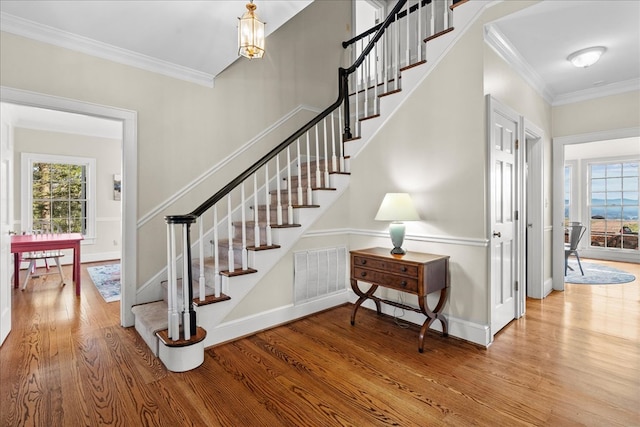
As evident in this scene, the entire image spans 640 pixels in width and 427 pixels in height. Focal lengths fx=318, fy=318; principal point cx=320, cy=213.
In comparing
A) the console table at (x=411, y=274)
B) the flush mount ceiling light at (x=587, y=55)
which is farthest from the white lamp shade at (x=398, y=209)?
the flush mount ceiling light at (x=587, y=55)

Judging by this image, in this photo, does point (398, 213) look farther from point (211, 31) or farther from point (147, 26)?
point (147, 26)

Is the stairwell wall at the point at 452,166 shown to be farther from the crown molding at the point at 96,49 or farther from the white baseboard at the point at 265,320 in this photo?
the crown molding at the point at 96,49

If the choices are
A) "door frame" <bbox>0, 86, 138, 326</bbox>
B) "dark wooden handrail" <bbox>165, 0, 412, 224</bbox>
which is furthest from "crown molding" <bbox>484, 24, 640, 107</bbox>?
"door frame" <bbox>0, 86, 138, 326</bbox>

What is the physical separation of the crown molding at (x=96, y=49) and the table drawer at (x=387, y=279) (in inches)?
105

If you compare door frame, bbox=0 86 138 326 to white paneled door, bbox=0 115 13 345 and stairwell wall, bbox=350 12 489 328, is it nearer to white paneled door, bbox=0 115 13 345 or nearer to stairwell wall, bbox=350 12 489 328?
white paneled door, bbox=0 115 13 345

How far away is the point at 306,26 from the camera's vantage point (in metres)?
4.52

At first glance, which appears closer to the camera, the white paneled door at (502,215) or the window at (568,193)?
the white paneled door at (502,215)

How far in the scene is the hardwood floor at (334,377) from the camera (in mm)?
1791

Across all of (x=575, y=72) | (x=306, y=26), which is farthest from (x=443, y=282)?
(x=306, y=26)

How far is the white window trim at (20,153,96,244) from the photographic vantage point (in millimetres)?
5797

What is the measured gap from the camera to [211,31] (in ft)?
9.80

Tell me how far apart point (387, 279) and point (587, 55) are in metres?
2.84

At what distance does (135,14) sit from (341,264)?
3.09 m

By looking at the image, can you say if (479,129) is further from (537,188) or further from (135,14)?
(135,14)
